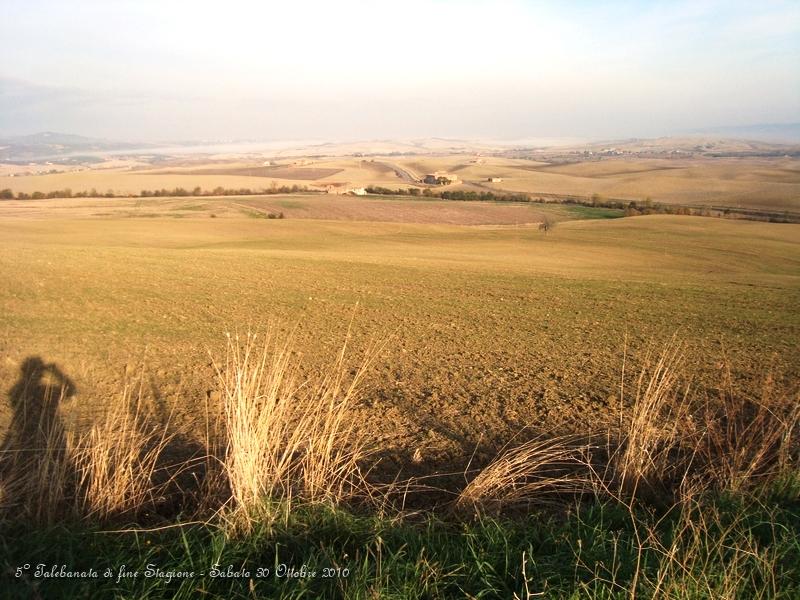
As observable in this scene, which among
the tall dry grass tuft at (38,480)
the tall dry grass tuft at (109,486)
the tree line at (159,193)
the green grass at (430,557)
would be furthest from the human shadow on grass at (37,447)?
the tree line at (159,193)

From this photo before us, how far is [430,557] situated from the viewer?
146 inches

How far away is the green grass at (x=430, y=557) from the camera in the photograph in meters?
3.35

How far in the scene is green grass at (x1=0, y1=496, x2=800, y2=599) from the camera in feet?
11.0

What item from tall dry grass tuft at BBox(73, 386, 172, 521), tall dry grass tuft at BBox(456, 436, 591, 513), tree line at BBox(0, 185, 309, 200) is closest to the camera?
tall dry grass tuft at BBox(73, 386, 172, 521)

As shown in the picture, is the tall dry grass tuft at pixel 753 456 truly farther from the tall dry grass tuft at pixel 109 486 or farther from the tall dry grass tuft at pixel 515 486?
the tall dry grass tuft at pixel 109 486

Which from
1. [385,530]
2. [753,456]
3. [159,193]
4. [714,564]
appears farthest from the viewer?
[159,193]

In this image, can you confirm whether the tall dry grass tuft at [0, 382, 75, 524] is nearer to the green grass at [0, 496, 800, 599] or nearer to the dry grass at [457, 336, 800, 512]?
the green grass at [0, 496, 800, 599]

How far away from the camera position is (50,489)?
4.17 metres

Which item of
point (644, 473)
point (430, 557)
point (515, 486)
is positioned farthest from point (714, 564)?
point (430, 557)

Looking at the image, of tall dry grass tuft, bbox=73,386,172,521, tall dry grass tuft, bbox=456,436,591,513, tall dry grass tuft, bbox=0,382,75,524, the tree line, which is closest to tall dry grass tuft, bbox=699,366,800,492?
tall dry grass tuft, bbox=456,436,591,513

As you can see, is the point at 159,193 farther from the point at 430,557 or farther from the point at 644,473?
the point at 430,557

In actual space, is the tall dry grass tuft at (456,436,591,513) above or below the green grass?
below

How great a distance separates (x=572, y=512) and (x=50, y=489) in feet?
12.9

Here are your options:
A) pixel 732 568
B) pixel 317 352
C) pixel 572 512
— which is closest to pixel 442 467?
pixel 572 512
